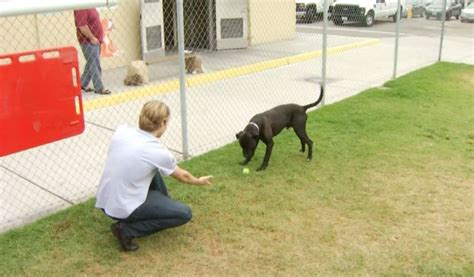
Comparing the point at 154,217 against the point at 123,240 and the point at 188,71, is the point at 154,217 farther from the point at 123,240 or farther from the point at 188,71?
the point at 188,71

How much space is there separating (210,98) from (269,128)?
323cm

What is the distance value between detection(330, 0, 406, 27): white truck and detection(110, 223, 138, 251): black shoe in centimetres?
1786

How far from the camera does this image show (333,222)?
4379 millimetres

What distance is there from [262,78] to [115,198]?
248 inches

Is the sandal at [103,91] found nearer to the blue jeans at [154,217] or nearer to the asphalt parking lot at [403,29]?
the blue jeans at [154,217]

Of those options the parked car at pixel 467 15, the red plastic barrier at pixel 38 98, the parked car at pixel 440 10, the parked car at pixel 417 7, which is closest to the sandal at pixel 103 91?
the red plastic barrier at pixel 38 98

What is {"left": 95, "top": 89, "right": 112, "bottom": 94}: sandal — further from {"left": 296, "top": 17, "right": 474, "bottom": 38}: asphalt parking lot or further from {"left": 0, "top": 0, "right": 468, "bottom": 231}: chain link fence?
{"left": 296, "top": 17, "right": 474, "bottom": 38}: asphalt parking lot

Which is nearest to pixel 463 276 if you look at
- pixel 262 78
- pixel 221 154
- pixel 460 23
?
pixel 221 154

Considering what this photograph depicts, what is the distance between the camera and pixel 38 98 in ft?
13.2

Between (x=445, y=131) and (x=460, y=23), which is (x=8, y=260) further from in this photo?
(x=460, y=23)

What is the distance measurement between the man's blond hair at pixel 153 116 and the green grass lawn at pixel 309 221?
0.90 meters

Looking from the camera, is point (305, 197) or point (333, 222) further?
point (305, 197)

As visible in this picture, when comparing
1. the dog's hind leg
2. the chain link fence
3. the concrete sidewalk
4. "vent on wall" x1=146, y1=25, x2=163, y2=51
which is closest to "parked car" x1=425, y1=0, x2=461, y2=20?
the chain link fence

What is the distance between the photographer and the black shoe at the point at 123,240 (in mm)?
3855
